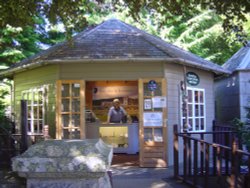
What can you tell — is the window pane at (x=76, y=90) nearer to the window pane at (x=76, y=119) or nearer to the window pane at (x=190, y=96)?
the window pane at (x=76, y=119)

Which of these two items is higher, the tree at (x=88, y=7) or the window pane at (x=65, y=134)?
the tree at (x=88, y=7)

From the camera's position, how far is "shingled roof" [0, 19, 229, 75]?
401 inches

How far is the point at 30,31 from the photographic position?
20.0 m

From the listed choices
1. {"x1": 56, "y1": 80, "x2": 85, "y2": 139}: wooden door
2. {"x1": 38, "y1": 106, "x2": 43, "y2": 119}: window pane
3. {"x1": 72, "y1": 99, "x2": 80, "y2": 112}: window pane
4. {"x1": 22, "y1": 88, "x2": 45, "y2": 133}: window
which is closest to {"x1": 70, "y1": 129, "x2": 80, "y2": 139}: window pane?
{"x1": 56, "y1": 80, "x2": 85, "y2": 139}: wooden door

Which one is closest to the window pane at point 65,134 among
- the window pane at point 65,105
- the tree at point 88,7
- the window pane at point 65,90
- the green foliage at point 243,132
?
the window pane at point 65,105

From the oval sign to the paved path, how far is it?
281 cm

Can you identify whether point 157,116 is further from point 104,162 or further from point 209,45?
point 209,45

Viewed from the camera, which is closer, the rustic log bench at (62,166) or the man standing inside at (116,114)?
the rustic log bench at (62,166)

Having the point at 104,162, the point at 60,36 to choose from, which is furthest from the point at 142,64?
the point at 60,36

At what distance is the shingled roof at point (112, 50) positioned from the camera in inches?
401

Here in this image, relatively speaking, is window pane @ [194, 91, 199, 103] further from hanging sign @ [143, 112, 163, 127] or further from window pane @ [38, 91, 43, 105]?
window pane @ [38, 91, 43, 105]

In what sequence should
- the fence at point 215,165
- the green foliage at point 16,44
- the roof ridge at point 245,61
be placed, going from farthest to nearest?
the green foliage at point 16,44 → the roof ridge at point 245,61 → the fence at point 215,165

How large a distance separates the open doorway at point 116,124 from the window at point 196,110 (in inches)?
74.1

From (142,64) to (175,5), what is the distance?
2.20m
